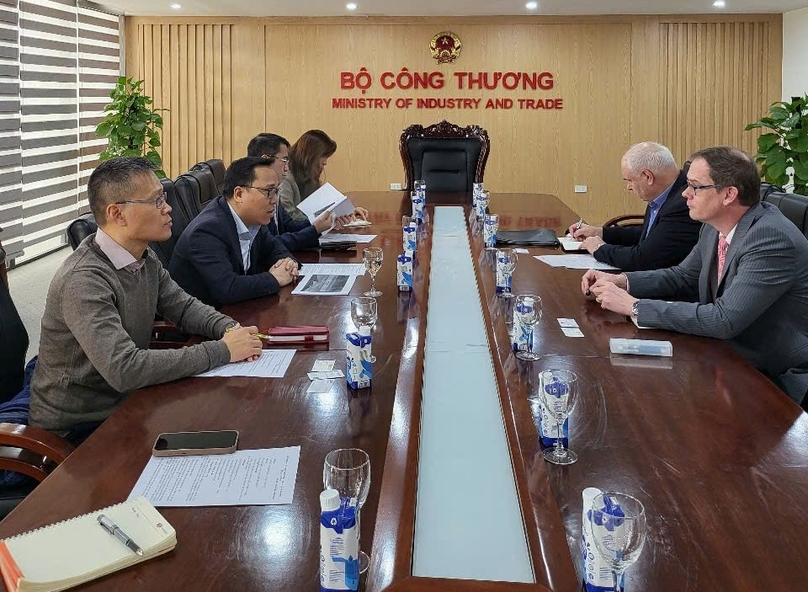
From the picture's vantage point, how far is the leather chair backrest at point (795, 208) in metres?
3.03

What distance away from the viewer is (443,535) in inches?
49.3

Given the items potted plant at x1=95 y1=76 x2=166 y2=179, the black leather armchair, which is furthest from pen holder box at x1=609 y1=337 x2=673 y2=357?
potted plant at x1=95 y1=76 x2=166 y2=179

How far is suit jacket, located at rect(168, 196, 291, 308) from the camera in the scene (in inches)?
112

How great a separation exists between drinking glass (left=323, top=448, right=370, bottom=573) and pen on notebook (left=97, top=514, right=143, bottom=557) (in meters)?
0.31

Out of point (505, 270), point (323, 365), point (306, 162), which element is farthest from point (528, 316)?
point (306, 162)

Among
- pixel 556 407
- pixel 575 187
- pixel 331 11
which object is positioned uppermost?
pixel 331 11

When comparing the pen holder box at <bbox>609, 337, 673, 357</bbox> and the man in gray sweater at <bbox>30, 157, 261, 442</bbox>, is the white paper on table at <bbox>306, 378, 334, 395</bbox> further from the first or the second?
the pen holder box at <bbox>609, 337, 673, 357</bbox>

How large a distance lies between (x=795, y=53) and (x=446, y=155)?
476cm

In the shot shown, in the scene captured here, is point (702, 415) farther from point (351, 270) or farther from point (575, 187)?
point (575, 187)

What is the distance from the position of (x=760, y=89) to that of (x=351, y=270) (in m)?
7.50

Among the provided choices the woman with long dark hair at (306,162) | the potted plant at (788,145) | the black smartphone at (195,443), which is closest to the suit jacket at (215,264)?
the black smartphone at (195,443)

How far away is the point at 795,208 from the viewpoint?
3109 mm

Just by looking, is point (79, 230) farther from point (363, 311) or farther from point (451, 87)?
point (451, 87)

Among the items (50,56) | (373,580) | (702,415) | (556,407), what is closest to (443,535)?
(373,580)
